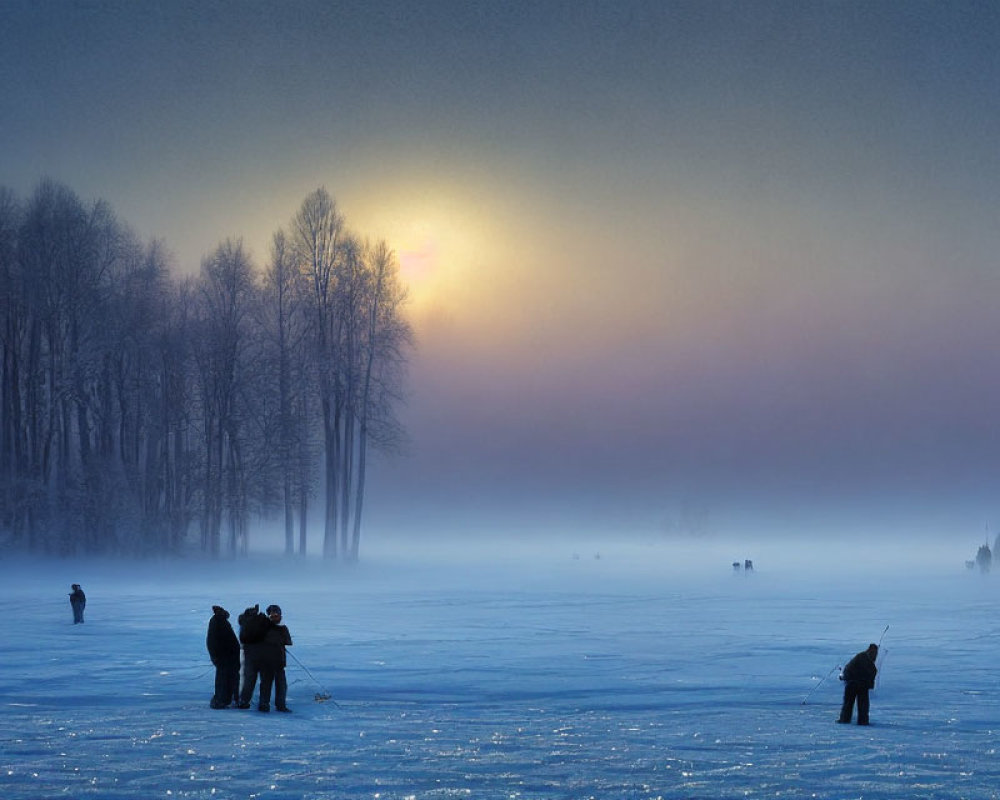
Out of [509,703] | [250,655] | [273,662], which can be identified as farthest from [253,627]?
[509,703]

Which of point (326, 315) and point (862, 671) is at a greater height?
point (326, 315)

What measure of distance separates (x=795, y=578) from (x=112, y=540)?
37.0m

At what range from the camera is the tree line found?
53.4 metres

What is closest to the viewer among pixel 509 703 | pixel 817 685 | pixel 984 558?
pixel 509 703

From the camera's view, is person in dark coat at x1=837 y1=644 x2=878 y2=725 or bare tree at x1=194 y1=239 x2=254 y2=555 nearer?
person in dark coat at x1=837 y1=644 x2=878 y2=725

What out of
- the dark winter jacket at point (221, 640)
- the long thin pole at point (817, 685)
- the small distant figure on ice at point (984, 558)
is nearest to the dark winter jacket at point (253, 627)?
the dark winter jacket at point (221, 640)

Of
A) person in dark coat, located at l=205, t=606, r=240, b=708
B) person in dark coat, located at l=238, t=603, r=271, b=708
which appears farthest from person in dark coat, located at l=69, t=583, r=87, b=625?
person in dark coat, located at l=238, t=603, r=271, b=708

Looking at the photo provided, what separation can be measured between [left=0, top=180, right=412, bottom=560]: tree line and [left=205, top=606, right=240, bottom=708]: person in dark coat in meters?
38.8

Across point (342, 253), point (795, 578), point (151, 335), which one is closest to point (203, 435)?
point (151, 335)

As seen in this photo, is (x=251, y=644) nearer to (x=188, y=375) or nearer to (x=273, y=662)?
(x=273, y=662)

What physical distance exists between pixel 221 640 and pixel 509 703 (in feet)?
16.4

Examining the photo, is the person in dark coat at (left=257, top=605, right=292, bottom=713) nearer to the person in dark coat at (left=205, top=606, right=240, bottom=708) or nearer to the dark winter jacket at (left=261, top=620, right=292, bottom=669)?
the dark winter jacket at (left=261, top=620, right=292, bottom=669)

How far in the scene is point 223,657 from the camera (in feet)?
55.6

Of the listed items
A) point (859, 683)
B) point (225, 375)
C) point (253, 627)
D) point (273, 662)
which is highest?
point (225, 375)
